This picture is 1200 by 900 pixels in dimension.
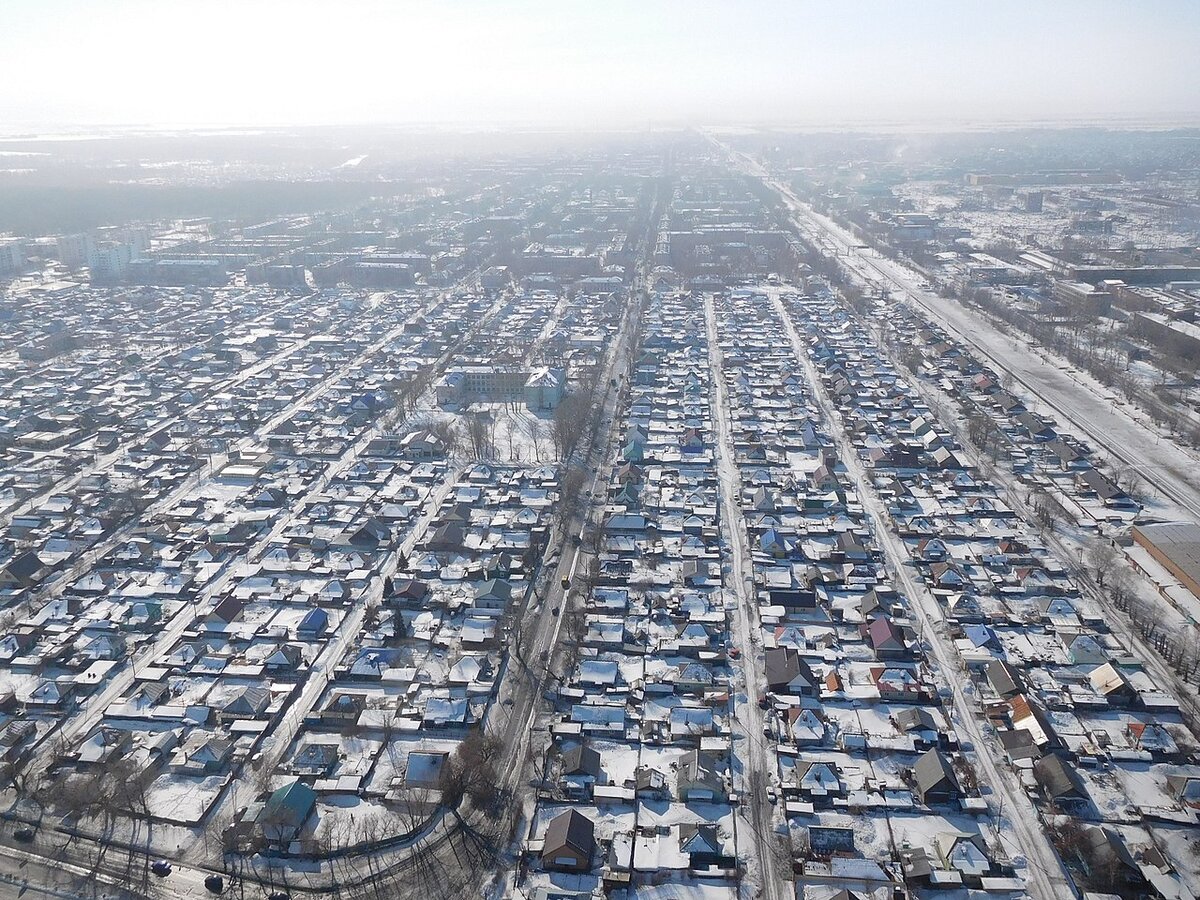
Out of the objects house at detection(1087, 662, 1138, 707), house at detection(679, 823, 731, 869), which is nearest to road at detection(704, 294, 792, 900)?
house at detection(679, 823, 731, 869)

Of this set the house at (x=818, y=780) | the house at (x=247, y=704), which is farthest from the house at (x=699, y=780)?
the house at (x=247, y=704)

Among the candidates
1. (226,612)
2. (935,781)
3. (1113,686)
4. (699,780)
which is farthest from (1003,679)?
(226,612)

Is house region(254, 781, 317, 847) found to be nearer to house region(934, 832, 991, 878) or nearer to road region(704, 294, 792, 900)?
road region(704, 294, 792, 900)

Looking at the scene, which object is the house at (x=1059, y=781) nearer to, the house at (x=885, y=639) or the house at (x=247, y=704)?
the house at (x=885, y=639)

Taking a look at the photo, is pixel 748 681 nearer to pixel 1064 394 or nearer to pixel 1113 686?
pixel 1113 686

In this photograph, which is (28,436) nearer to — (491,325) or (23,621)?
(23,621)

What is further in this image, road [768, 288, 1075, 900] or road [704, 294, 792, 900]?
road [704, 294, 792, 900]
